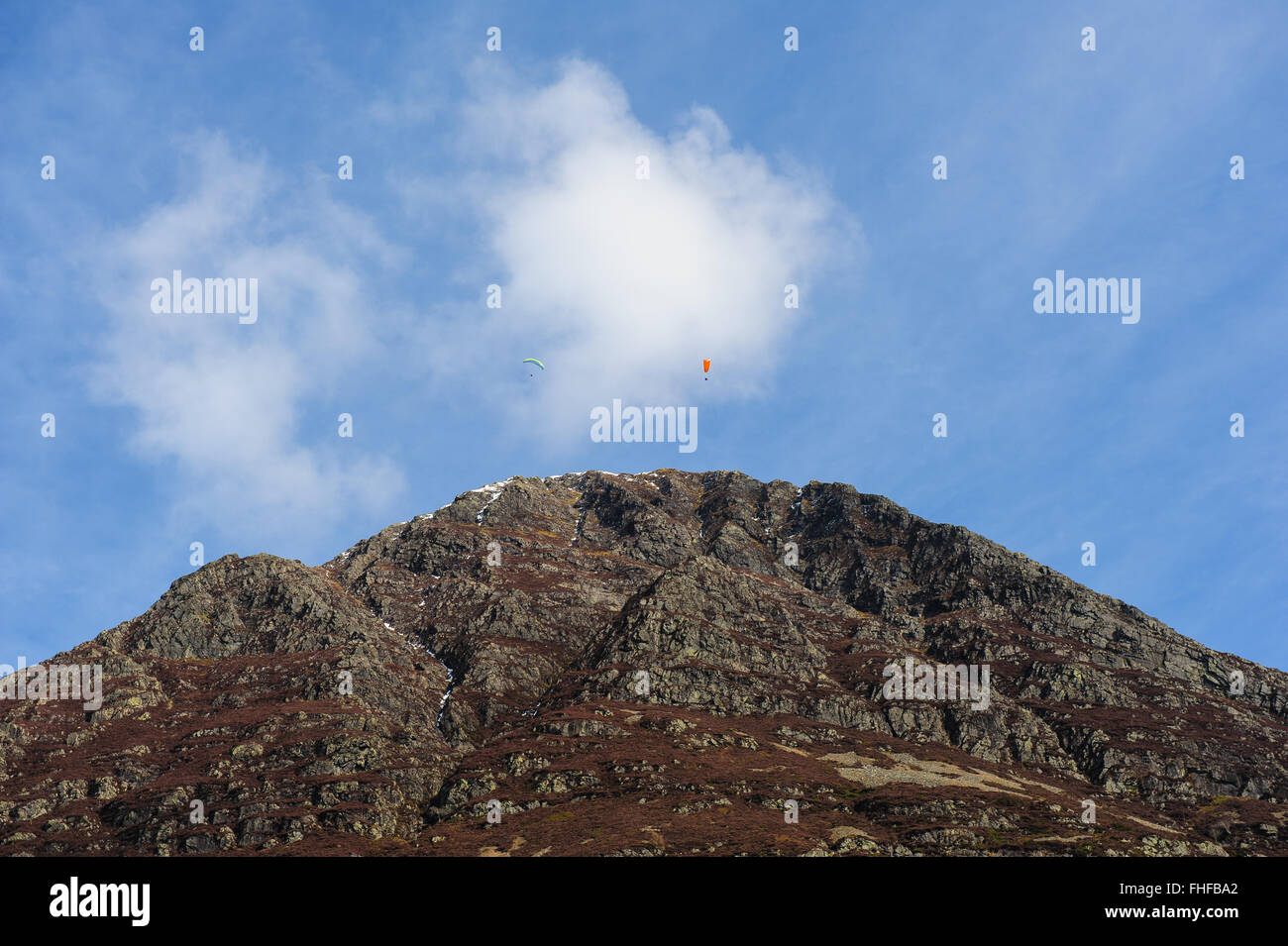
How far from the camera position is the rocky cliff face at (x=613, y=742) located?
381 ft

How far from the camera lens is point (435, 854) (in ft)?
354

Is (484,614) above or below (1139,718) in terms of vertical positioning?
above

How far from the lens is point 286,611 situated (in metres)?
190

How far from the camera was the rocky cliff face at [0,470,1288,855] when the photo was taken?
116m

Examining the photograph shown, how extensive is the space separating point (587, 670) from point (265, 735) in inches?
2352

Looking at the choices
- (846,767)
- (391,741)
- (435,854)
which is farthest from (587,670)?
(435,854)

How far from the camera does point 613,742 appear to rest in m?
Answer: 143

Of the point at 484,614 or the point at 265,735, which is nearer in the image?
the point at 265,735
